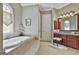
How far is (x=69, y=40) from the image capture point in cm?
208

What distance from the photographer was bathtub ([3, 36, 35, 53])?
188 cm

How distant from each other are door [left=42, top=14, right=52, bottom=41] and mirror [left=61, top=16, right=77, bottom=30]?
0.74 feet

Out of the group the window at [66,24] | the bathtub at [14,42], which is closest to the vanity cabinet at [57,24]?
the window at [66,24]

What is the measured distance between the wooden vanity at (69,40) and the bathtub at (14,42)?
1.56 ft

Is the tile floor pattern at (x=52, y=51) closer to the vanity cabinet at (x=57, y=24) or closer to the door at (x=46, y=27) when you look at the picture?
the door at (x=46, y=27)

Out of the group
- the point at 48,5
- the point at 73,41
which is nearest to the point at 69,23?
the point at 73,41

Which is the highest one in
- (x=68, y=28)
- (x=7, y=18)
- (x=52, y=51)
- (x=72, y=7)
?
(x=72, y=7)

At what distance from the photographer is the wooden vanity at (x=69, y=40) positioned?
2.01 metres

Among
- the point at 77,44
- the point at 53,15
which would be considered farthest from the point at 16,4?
the point at 77,44

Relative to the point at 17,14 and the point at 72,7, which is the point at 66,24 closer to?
the point at 72,7

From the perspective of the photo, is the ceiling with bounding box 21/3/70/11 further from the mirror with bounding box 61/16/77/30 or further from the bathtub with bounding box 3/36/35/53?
the bathtub with bounding box 3/36/35/53

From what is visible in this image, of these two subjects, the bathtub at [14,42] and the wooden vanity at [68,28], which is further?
the wooden vanity at [68,28]

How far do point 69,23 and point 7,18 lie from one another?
99 centimetres
